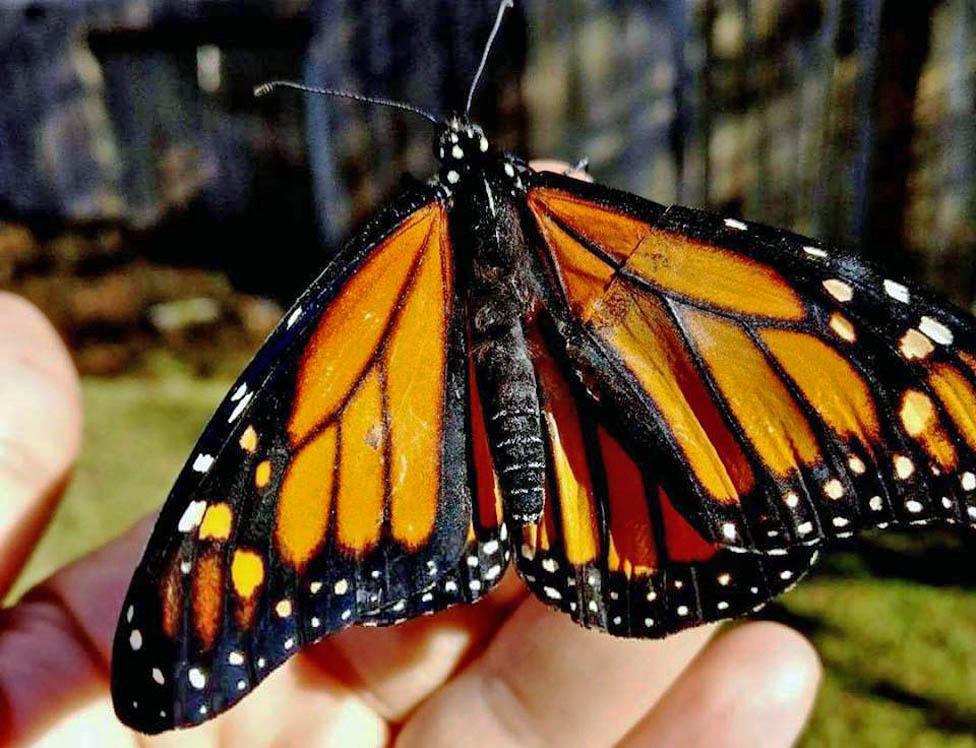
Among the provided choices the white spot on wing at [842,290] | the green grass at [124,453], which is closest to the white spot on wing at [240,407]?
the white spot on wing at [842,290]

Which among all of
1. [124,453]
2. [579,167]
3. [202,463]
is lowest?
[124,453]

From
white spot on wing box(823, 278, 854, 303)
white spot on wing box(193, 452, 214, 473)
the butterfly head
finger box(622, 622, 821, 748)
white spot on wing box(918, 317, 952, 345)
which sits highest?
the butterfly head

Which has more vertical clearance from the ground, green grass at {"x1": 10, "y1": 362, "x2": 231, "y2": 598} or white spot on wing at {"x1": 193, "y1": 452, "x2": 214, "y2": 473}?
white spot on wing at {"x1": 193, "y1": 452, "x2": 214, "y2": 473}

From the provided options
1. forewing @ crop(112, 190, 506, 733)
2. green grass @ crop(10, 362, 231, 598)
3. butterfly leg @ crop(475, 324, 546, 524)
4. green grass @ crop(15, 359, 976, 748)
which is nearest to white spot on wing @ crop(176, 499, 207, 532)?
forewing @ crop(112, 190, 506, 733)

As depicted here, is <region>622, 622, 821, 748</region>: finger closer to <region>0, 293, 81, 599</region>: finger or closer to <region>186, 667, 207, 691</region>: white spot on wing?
<region>186, 667, 207, 691</region>: white spot on wing

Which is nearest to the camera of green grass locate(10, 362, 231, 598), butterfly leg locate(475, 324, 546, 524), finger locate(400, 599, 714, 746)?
butterfly leg locate(475, 324, 546, 524)

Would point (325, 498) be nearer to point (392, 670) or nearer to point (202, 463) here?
point (202, 463)

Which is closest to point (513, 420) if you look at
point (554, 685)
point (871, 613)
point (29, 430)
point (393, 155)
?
point (554, 685)

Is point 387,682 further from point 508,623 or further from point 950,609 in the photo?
point 950,609
